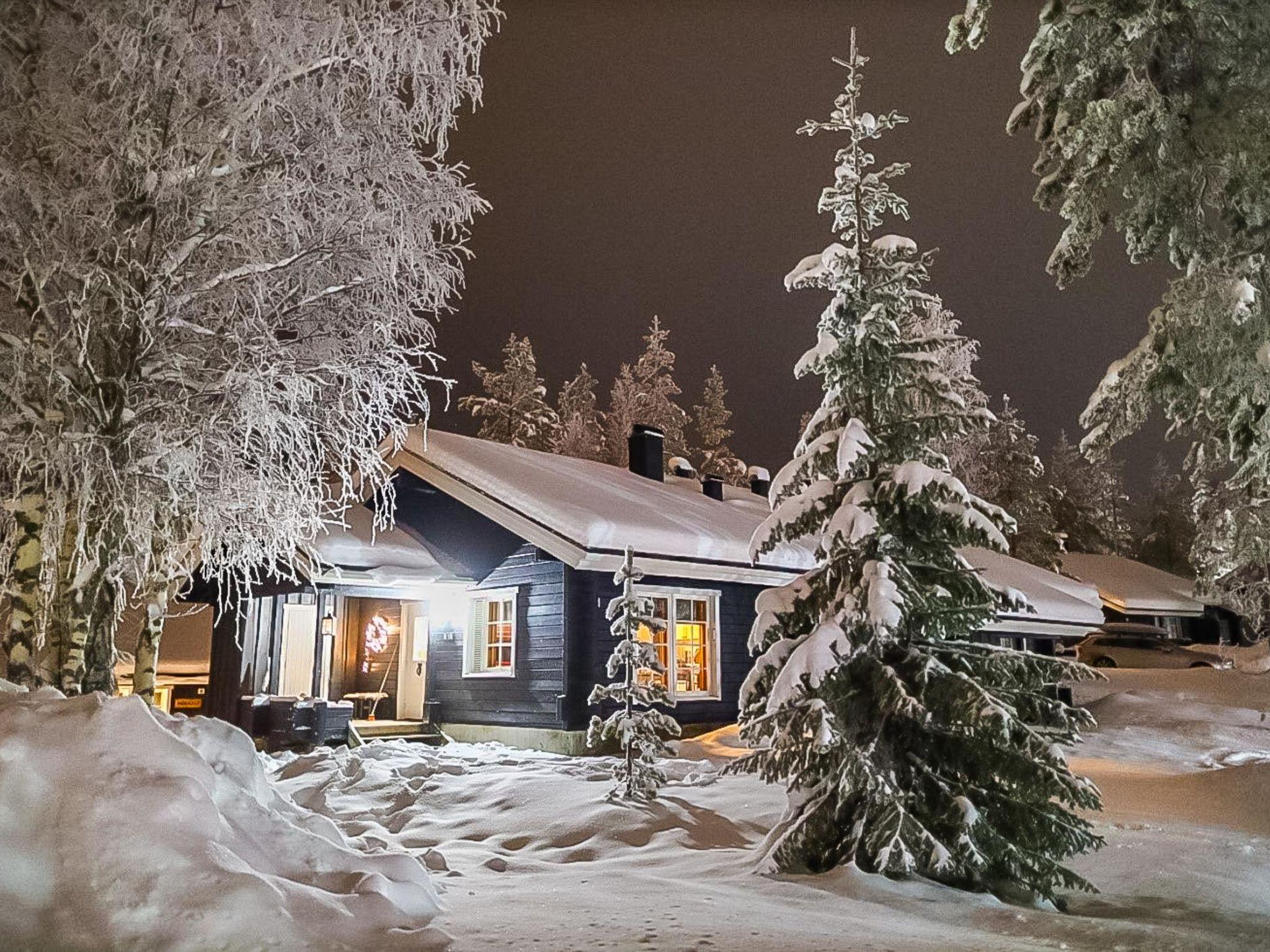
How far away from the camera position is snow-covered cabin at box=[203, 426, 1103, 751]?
14.4m

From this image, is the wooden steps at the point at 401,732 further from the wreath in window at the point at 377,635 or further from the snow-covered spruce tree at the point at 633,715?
the snow-covered spruce tree at the point at 633,715

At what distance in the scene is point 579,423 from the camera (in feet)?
158

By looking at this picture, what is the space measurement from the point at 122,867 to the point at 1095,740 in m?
15.6

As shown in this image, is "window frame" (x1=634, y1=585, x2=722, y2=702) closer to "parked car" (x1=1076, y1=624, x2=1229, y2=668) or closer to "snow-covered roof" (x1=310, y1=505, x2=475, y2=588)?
"snow-covered roof" (x1=310, y1=505, x2=475, y2=588)

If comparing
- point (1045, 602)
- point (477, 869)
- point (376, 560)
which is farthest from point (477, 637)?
point (1045, 602)

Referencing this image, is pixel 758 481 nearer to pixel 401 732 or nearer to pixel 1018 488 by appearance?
pixel 401 732

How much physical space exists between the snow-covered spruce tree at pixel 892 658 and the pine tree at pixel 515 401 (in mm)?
39794

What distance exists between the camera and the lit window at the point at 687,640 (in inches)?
616

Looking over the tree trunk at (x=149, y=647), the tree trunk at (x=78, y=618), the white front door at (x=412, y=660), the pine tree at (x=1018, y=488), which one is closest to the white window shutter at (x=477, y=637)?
the white front door at (x=412, y=660)

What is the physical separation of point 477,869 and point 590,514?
27.3 ft

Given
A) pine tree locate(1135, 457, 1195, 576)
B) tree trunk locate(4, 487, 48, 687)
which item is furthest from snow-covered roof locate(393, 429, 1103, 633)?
pine tree locate(1135, 457, 1195, 576)

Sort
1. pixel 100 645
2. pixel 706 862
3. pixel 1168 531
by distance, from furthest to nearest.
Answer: pixel 1168 531
pixel 100 645
pixel 706 862

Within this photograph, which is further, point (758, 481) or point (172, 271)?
point (758, 481)

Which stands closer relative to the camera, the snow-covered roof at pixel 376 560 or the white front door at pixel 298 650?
the snow-covered roof at pixel 376 560
